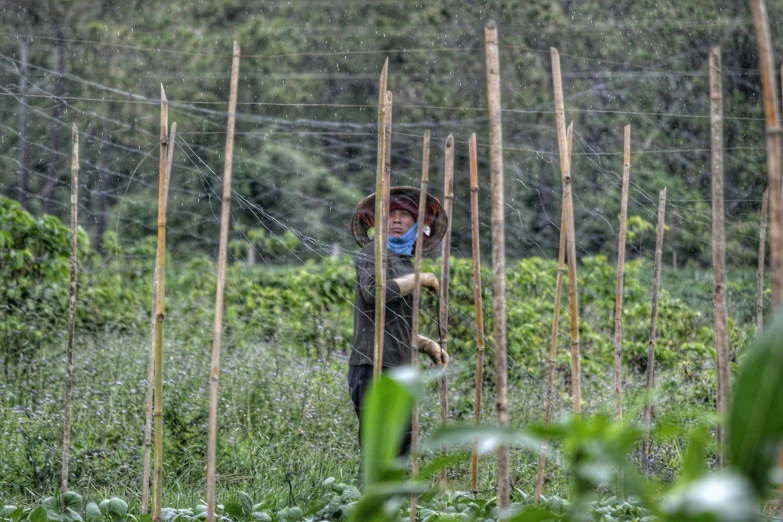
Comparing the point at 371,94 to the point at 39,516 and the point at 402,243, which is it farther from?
the point at 39,516

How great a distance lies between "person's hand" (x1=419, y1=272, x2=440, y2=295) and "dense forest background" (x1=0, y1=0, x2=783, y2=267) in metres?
6.67

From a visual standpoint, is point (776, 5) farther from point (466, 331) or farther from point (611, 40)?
point (466, 331)

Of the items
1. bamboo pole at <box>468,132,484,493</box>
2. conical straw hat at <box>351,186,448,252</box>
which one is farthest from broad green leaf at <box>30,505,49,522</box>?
conical straw hat at <box>351,186,448,252</box>

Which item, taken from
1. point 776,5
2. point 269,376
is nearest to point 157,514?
point 269,376

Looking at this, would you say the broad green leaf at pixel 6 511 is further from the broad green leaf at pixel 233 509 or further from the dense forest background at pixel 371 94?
the dense forest background at pixel 371 94

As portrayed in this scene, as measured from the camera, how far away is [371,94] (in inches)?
488

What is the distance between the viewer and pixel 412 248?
10.2ft

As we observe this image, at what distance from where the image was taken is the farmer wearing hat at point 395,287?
9.47 ft

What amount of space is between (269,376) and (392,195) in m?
1.38

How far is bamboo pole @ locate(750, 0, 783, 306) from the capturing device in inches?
35.4

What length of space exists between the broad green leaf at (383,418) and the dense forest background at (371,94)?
894 centimetres

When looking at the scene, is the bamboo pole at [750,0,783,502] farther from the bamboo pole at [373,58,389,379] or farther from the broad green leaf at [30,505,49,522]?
the broad green leaf at [30,505,49,522]

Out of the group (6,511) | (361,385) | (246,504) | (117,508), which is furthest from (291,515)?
(361,385)

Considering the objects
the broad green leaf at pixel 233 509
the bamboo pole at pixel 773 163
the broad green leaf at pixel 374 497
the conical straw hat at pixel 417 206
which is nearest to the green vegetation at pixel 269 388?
the broad green leaf at pixel 233 509
